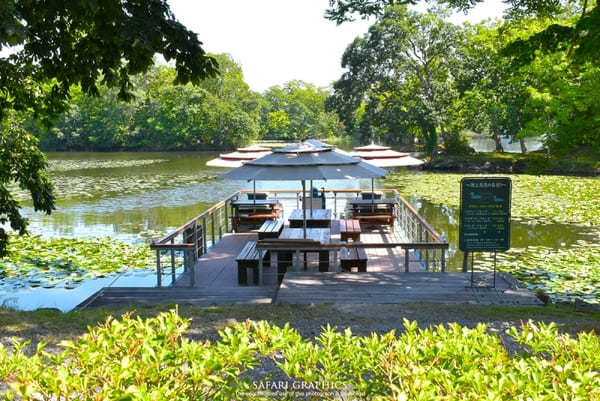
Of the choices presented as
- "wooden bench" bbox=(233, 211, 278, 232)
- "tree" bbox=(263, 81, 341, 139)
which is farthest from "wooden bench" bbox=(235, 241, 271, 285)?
"tree" bbox=(263, 81, 341, 139)

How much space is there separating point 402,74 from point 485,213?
38.3 metres

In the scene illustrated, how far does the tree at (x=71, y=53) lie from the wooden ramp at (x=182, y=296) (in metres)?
2.95

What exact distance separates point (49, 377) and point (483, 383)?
80.8 inches

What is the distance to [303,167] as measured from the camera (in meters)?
8.88

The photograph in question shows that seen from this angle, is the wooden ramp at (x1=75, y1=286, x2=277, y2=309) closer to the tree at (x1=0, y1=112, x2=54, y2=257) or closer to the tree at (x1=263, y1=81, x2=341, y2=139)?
the tree at (x1=0, y1=112, x2=54, y2=257)

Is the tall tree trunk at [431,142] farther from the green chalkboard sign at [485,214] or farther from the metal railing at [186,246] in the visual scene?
the green chalkboard sign at [485,214]

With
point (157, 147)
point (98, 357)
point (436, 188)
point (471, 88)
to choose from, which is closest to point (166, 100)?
point (157, 147)

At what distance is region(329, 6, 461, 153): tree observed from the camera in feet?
135

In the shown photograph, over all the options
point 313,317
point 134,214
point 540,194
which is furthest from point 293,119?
point 313,317

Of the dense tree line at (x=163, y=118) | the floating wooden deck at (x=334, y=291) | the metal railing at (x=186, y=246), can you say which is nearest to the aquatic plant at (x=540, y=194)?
the floating wooden deck at (x=334, y=291)

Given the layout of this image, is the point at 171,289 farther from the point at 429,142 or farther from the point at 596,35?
the point at 429,142

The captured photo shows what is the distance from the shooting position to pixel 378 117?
1718 inches

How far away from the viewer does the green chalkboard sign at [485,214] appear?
284 inches

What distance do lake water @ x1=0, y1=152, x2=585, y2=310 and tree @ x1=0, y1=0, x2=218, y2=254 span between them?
1.67 m
